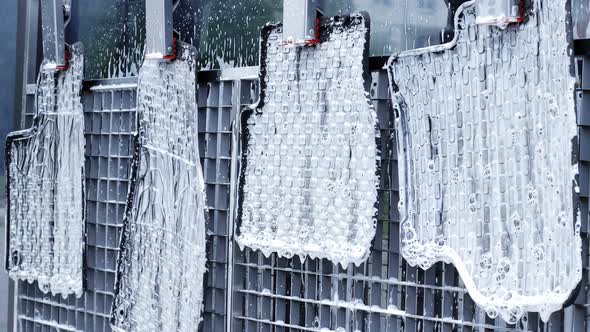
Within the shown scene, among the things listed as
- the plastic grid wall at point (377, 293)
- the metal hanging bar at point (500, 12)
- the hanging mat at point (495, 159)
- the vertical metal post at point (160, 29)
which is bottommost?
the plastic grid wall at point (377, 293)

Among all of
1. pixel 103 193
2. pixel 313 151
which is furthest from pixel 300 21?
pixel 103 193

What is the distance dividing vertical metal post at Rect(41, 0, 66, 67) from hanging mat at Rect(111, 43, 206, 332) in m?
0.38

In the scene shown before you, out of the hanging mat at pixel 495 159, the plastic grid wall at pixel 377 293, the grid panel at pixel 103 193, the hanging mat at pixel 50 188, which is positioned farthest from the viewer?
the hanging mat at pixel 50 188

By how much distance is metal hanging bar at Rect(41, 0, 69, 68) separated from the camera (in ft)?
8.48

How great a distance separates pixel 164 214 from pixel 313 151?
0.48 m

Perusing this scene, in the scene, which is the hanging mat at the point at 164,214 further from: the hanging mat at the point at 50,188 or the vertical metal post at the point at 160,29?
the hanging mat at the point at 50,188

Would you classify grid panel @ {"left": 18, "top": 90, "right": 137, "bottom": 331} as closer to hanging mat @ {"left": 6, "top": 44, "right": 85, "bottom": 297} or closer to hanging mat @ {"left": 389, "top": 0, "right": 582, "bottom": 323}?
hanging mat @ {"left": 6, "top": 44, "right": 85, "bottom": 297}

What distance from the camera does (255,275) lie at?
2129mm

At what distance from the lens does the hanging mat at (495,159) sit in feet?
5.10

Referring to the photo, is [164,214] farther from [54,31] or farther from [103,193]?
[54,31]

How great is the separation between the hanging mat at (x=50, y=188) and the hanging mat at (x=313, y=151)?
2.16 feet

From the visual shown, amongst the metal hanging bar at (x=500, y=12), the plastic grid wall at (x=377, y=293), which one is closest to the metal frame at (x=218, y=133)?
the plastic grid wall at (x=377, y=293)

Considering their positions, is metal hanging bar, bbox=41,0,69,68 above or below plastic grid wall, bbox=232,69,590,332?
above

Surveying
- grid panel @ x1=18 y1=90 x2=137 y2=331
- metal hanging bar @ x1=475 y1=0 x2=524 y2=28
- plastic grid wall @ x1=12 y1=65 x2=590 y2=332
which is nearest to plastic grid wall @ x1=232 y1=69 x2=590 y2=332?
plastic grid wall @ x1=12 y1=65 x2=590 y2=332
